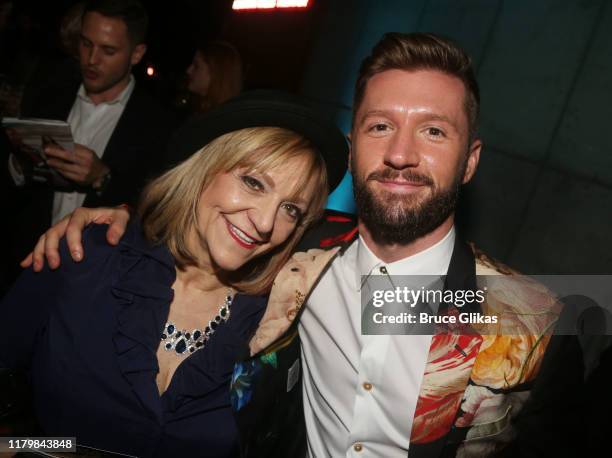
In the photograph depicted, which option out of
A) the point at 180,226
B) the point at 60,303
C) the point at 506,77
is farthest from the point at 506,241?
the point at 60,303

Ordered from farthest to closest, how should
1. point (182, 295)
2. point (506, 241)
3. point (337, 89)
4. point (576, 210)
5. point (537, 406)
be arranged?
point (337, 89), point (506, 241), point (576, 210), point (182, 295), point (537, 406)

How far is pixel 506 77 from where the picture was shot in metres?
3.27

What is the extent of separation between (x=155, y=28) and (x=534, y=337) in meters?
8.80

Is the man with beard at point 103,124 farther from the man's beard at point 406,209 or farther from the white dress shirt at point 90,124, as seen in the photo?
the man's beard at point 406,209

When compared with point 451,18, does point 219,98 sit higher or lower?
lower

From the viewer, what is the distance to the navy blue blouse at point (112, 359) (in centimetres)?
143

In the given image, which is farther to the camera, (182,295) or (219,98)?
(219,98)

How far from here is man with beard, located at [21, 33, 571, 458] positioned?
142 cm

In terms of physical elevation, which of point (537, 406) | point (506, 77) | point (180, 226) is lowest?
point (537, 406)

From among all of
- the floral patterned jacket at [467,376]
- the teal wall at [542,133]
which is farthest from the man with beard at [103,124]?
the teal wall at [542,133]

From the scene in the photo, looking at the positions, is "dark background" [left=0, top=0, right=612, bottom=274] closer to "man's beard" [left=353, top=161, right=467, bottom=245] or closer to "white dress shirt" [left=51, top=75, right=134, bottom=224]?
"man's beard" [left=353, top=161, right=467, bottom=245]

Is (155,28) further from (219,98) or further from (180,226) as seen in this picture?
(180,226)

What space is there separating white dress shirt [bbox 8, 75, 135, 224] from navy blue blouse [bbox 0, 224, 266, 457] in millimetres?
1453

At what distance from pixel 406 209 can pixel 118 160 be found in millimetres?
2018
